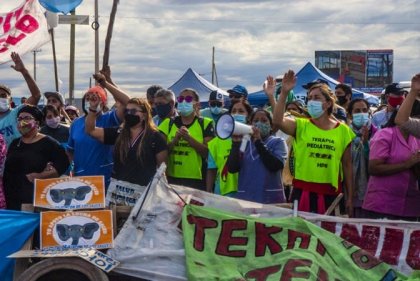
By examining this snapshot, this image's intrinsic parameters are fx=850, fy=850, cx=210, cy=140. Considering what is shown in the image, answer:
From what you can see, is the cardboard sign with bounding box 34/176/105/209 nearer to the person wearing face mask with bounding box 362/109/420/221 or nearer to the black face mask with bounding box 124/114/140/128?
the black face mask with bounding box 124/114/140/128

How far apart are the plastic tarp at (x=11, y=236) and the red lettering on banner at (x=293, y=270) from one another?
2.03 metres

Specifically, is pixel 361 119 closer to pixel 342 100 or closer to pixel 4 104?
pixel 342 100

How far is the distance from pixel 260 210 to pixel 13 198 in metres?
2.49

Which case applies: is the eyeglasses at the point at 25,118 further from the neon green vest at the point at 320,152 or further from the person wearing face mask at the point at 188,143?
the neon green vest at the point at 320,152

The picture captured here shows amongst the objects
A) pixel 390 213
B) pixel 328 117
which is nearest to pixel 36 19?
pixel 328 117

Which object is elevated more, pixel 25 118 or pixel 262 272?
pixel 25 118

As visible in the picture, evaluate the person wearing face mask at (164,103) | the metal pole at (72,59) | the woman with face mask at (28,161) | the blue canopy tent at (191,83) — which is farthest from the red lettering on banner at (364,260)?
the metal pole at (72,59)

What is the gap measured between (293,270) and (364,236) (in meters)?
0.89

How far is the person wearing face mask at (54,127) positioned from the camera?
9.74 metres

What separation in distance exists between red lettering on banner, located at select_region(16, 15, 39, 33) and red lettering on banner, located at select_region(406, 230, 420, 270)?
17.2 feet

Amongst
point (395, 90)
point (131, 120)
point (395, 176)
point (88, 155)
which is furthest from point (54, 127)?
point (395, 176)

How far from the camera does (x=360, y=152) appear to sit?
27.2 ft

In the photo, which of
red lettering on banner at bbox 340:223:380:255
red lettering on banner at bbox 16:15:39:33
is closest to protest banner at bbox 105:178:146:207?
red lettering on banner at bbox 340:223:380:255

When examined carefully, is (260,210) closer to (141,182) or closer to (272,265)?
(272,265)
